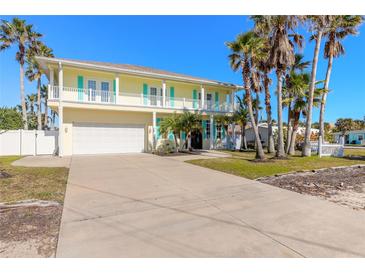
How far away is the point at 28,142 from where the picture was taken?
15461 mm

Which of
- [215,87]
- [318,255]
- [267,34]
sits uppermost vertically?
[267,34]

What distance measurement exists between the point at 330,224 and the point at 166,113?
15072mm

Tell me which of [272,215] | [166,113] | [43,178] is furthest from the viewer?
[166,113]

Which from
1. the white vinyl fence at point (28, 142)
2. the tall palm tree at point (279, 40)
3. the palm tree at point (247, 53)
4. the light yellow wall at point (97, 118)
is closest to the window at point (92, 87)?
the light yellow wall at point (97, 118)

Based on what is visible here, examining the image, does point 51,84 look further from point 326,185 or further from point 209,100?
point 326,185

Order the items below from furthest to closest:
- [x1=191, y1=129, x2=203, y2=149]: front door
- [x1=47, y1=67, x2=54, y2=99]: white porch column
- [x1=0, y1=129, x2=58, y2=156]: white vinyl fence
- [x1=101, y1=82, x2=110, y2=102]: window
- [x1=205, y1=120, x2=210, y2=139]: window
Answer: [x1=205, y1=120, x2=210, y2=139]: window → [x1=191, y1=129, x2=203, y2=149]: front door → [x1=101, y1=82, x2=110, y2=102]: window → [x1=0, y1=129, x2=58, y2=156]: white vinyl fence → [x1=47, y1=67, x2=54, y2=99]: white porch column

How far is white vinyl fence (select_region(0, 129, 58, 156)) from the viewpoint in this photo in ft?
49.4

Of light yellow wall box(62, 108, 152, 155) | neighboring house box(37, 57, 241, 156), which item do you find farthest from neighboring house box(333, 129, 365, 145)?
light yellow wall box(62, 108, 152, 155)

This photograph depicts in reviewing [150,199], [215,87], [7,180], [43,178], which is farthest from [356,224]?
[215,87]

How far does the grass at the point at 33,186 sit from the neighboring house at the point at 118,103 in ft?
23.0

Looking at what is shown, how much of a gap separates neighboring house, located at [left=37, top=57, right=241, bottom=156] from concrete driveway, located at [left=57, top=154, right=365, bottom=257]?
33.0 feet

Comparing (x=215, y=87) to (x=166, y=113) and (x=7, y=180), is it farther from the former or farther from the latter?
(x=7, y=180)

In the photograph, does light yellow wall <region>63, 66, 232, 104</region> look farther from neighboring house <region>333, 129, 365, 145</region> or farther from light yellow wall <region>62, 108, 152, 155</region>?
neighboring house <region>333, 129, 365, 145</region>

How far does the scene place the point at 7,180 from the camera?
22.8ft
